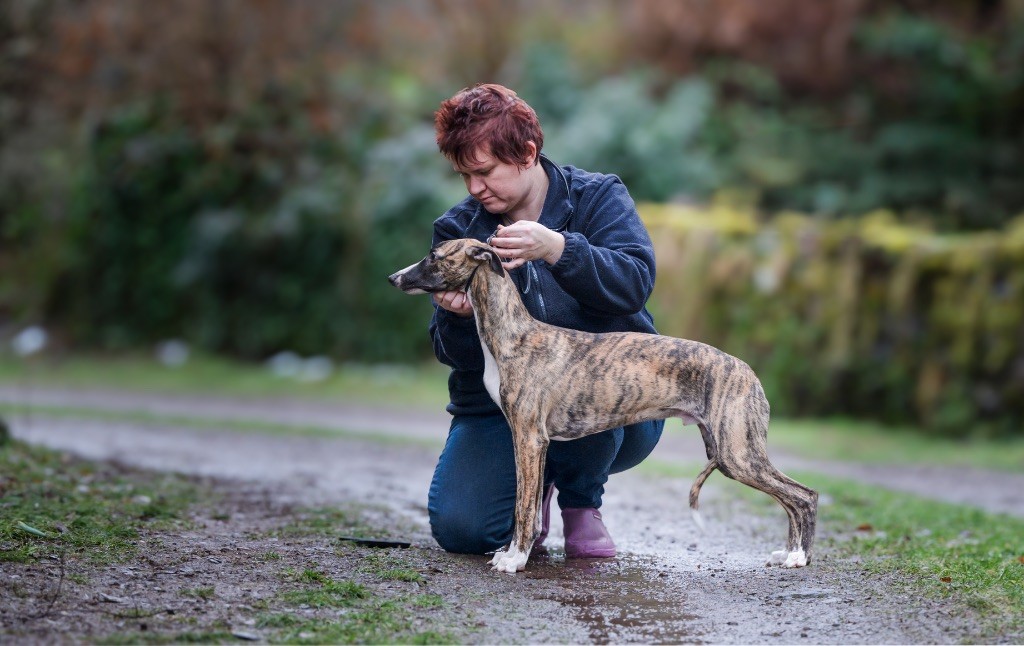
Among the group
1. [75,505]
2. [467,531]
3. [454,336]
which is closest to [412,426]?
[75,505]

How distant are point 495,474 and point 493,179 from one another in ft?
4.74

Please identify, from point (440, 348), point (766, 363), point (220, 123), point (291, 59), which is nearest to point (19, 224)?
point (220, 123)

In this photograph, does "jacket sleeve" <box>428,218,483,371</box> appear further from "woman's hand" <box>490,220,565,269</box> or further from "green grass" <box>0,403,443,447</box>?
"green grass" <box>0,403,443,447</box>

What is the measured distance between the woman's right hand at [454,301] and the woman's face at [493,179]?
475 mm

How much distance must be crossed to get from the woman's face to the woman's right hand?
0.47 metres

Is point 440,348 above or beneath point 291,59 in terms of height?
beneath


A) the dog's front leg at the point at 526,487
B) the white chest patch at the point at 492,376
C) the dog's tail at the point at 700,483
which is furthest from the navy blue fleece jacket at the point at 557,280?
the dog's tail at the point at 700,483

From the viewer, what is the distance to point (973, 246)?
12820mm

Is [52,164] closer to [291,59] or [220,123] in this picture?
[220,123]

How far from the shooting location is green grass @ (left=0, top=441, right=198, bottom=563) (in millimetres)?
5086

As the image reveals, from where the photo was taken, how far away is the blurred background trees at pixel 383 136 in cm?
1831

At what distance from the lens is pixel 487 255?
4.96 m

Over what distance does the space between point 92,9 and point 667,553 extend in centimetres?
1724

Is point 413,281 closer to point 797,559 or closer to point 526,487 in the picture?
point 526,487
